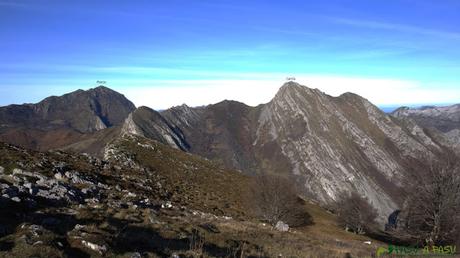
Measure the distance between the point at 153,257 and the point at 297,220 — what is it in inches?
1900

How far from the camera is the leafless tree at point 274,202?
5628 centimetres

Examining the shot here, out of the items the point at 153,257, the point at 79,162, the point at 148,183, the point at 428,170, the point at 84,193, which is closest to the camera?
the point at 153,257

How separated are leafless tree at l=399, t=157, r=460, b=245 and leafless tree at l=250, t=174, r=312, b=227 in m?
19.5

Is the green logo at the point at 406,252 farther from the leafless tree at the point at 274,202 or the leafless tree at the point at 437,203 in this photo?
the leafless tree at the point at 274,202

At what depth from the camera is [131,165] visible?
61469 mm

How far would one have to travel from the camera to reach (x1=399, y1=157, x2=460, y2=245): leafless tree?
38.0 m

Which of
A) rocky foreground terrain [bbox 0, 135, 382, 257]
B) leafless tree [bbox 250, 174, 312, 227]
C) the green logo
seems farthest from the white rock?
leafless tree [bbox 250, 174, 312, 227]

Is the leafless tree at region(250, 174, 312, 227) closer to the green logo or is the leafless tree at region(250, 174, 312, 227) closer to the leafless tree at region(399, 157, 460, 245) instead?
the leafless tree at region(399, 157, 460, 245)

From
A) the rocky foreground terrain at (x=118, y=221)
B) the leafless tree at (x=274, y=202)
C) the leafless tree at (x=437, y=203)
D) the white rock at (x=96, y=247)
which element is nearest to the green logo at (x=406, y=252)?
the rocky foreground terrain at (x=118, y=221)

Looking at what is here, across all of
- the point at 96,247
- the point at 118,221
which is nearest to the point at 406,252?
the point at 118,221

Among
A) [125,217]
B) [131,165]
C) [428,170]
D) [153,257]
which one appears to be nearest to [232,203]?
[131,165]

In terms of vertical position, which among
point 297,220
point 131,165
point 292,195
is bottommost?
point 297,220

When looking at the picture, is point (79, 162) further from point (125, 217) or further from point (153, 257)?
point (153, 257)

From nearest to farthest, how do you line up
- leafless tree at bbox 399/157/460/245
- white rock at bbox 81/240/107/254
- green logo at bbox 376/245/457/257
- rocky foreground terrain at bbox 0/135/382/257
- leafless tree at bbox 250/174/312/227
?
white rock at bbox 81/240/107/254
rocky foreground terrain at bbox 0/135/382/257
green logo at bbox 376/245/457/257
leafless tree at bbox 399/157/460/245
leafless tree at bbox 250/174/312/227
